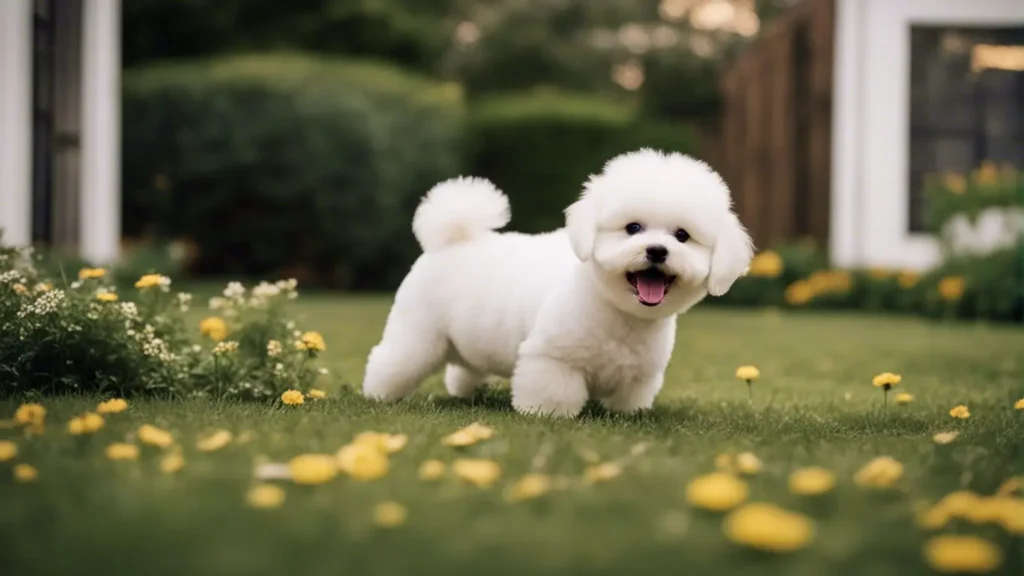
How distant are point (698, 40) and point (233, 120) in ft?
49.4

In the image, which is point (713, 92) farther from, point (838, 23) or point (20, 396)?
point (20, 396)

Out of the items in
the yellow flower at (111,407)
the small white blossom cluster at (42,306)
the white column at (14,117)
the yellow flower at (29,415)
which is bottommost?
the yellow flower at (111,407)

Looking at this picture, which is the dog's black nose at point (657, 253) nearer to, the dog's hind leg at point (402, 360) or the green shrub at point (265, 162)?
the dog's hind leg at point (402, 360)

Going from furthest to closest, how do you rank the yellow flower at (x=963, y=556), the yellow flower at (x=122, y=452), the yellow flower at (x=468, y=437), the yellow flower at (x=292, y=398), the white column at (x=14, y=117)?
the white column at (x=14, y=117) → the yellow flower at (x=292, y=398) → the yellow flower at (x=468, y=437) → the yellow flower at (x=122, y=452) → the yellow flower at (x=963, y=556)

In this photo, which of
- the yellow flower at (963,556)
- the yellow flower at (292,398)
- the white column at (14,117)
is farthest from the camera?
the white column at (14,117)

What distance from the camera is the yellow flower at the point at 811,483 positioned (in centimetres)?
202

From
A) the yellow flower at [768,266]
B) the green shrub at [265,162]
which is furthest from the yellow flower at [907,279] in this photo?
the green shrub at [265,162]

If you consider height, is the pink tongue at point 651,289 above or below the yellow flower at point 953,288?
above

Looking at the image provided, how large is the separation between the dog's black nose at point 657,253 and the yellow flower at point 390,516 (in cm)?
144

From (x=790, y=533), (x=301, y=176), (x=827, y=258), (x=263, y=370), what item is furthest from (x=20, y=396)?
(x=827, y=258)

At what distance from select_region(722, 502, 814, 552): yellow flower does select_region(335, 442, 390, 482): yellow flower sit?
719 millimetres

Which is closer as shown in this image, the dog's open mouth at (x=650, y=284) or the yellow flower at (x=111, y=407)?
the yellow flower at (x=111, y=407)

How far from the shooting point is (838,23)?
36.0ft

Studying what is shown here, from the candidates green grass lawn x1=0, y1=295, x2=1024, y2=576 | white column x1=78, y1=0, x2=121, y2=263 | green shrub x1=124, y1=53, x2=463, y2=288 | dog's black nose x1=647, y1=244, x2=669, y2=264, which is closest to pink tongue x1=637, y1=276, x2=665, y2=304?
dog's black nose x1=647, y1=244, x2=669, y2=264
